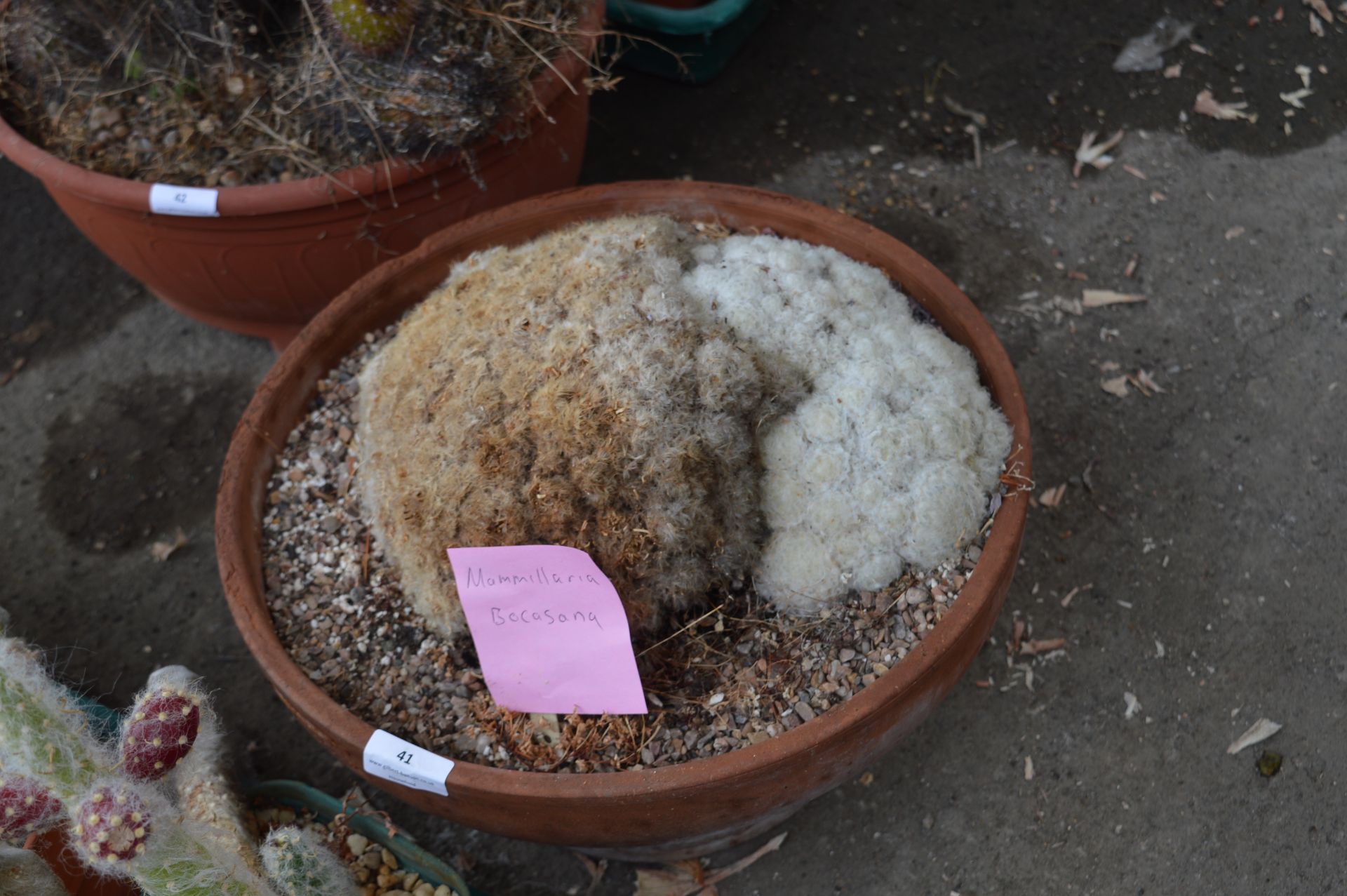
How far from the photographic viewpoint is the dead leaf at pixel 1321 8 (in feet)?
8.99

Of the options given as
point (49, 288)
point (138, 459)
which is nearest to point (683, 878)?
point (138, 459)

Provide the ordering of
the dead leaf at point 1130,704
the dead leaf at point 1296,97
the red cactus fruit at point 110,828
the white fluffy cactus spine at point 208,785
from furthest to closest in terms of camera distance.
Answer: the dead leaf at point 1296,97, the dead leaf at point 1130,704, the white fluffy cactus spine at point 208,785, the red cactus fruit at point 110,828

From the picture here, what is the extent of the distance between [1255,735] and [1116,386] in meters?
0.76

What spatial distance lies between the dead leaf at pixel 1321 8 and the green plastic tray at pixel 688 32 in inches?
58.4

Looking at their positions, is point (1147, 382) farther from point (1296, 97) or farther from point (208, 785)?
point (208, 785)

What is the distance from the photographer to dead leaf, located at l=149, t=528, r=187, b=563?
6.98 feet

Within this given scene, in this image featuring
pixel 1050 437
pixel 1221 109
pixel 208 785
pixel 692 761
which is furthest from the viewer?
pixel 1221 109

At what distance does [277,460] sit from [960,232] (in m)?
1.65

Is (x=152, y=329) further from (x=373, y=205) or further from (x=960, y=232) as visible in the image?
(x=960, y=232)

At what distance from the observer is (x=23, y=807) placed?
38.8 inches

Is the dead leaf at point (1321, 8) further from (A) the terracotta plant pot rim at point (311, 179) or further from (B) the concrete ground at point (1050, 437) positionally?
(A) the terracotta plant pot rim at point (311, 179)

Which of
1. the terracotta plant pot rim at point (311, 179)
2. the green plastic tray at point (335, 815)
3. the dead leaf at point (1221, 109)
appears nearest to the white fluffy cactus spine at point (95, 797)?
the green plastic tray at point (335, 815)

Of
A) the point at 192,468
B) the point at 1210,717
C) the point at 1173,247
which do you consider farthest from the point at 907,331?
the point at 192,468

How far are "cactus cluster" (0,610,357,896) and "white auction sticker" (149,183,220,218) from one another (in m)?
0.93
